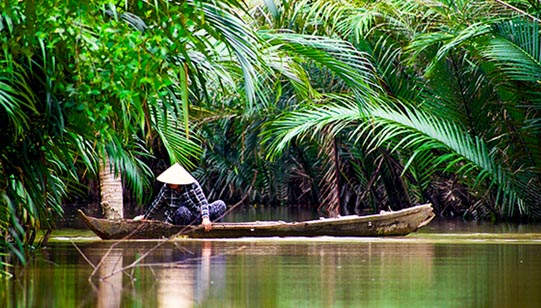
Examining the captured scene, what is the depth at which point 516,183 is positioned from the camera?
65.3ft

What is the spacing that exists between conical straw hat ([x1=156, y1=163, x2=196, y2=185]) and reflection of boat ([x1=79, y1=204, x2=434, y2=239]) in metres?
0.66

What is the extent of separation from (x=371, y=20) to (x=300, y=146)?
6.11 meters

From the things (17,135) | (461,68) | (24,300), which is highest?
(461,68)

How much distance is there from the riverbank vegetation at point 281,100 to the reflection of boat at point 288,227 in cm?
46

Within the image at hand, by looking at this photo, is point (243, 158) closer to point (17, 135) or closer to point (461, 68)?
point (461, 68)

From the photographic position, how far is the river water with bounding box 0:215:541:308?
311 inches

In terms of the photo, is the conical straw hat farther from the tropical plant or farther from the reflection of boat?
the tropical plant

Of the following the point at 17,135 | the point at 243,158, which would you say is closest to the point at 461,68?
the point at 243,158

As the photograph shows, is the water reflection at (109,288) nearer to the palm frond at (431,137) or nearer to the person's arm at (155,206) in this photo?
the person's arm at (155,206)

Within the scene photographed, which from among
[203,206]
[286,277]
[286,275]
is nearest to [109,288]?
[286,277]

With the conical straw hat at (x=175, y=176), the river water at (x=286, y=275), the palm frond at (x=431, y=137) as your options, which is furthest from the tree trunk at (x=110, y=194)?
the palm frond at (x=431, y=137)

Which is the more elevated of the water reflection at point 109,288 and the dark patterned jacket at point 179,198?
the dark patterned jacket at point 179,198

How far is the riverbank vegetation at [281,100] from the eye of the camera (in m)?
8.62

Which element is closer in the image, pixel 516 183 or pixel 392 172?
→ pixel 516 183
